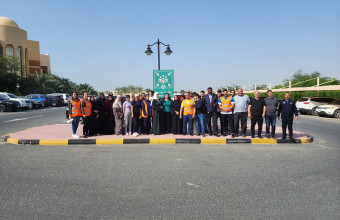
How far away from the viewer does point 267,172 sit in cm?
534

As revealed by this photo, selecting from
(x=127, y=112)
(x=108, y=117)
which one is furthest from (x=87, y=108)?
(x=127, y=112)

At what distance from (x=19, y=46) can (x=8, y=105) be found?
45.2 metres

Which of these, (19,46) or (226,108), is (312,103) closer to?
(226,108)

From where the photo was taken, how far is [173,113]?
10617 millimetres

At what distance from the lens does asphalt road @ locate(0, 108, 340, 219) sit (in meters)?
3.52

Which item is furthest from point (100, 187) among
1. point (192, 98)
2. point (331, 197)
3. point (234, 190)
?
point (192, 98)

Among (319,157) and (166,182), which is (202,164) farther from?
(319,157)

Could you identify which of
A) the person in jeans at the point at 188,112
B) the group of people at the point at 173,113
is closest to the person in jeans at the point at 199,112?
the group of people at the point at 173,113

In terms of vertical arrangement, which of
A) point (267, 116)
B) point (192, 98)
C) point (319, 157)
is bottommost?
point (319, 157)

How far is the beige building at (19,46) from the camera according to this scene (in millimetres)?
58844

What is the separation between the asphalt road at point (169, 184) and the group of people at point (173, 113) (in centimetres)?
230

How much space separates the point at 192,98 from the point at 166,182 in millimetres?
6293

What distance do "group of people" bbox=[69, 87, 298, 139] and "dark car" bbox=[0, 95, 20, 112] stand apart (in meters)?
18.9

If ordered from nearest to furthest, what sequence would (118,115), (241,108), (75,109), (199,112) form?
1. (75,109)
2. (241,108)
3. (199,112)
4. (118,115)
